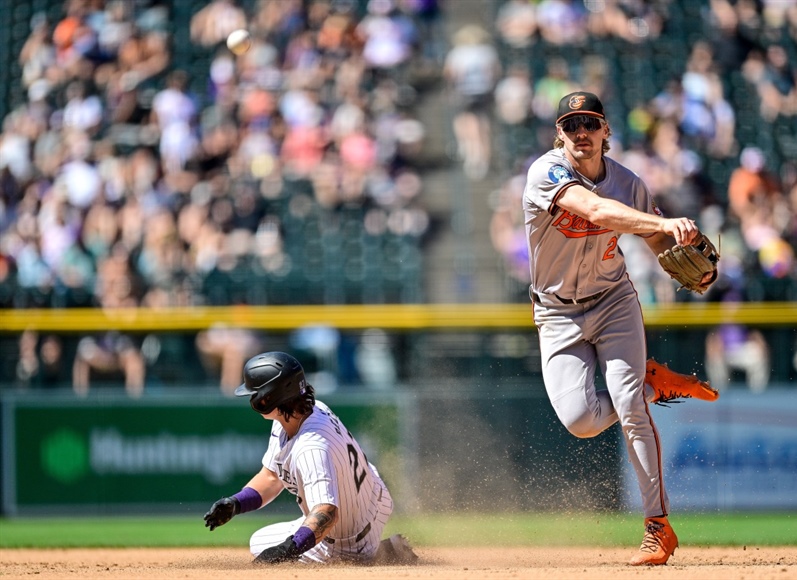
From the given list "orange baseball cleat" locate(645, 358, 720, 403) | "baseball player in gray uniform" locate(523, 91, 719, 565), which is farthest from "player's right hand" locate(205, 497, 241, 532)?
"orange baseball cleat" locate(645, 358, 720, 403)

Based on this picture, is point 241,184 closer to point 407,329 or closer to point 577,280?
point 407,329

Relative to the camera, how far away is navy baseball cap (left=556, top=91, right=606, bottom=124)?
19.5 ft

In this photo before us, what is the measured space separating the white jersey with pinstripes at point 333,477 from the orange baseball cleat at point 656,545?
50.3 inches

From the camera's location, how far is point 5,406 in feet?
37.3

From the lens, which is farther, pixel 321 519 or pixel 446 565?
pixel 446 565

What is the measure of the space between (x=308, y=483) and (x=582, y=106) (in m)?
2.16

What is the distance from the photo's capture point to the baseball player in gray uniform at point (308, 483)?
577 cm

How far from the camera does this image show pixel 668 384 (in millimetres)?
6312

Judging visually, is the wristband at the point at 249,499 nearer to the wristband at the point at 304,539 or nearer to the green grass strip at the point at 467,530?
the wristband at the point at 304,539

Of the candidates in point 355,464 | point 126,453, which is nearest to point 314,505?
point 355,464

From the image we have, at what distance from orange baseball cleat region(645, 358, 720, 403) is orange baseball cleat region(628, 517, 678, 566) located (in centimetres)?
61

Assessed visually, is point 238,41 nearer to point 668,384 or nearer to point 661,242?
point 661,242

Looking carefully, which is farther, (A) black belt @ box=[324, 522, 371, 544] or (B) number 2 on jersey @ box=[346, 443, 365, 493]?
(A) black belt @ box=[324, 522, 371, 544]

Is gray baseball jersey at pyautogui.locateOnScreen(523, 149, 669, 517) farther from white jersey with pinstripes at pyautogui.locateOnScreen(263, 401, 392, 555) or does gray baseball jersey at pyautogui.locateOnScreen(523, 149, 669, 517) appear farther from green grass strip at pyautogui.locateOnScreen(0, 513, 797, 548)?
green grass strip at pyautogui.locateOnScreen(0, 513, 797, 548)
